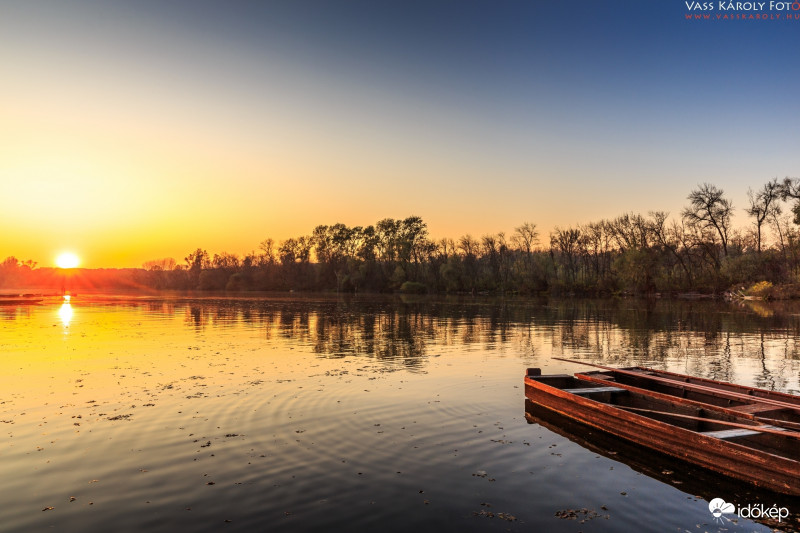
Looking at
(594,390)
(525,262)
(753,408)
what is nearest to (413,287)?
(525,262)

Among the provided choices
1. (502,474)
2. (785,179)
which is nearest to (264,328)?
(502,474)

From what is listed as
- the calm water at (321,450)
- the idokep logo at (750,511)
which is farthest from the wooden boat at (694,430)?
the idokep logo at (750,511)

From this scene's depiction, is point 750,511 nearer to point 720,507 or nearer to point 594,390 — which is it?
point 720,507

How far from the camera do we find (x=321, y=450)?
38.0 feet

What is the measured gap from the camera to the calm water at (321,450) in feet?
28.0

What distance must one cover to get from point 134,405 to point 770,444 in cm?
1682

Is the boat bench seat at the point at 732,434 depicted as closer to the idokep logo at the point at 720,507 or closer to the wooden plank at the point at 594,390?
the idokep logo at the point at 720,507

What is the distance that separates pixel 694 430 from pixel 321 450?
29.3 feet

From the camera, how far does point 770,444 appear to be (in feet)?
36.1

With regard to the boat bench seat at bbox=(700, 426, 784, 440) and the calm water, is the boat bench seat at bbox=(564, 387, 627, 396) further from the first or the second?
the boat bench seat at bbox=(700, 426, 784, 440)

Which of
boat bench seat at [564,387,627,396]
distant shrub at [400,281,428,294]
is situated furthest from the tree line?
boat bench seat at [564,387,627,396]

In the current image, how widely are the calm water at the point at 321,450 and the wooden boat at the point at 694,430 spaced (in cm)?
41

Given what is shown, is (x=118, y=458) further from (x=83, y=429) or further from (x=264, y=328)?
(x=264, y=328)

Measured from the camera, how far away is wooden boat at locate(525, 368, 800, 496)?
9562 mm
